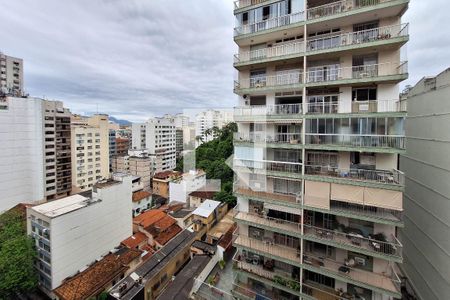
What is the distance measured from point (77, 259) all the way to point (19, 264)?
3653 millimetres

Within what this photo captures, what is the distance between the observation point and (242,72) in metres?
12.0

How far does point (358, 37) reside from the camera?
940 cm

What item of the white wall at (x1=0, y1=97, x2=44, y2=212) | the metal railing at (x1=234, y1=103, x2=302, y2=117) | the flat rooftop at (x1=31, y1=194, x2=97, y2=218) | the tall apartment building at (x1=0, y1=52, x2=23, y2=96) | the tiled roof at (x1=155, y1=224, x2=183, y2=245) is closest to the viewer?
the metal railing at (x1=234, y1=103, x2=302, y2=117)

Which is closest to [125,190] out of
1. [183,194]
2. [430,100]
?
[183,194]

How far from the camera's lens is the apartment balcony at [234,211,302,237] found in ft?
33.0

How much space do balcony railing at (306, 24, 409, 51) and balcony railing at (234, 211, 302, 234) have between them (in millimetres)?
8415

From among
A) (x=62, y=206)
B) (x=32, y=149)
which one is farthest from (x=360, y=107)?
(x=32, y=149)

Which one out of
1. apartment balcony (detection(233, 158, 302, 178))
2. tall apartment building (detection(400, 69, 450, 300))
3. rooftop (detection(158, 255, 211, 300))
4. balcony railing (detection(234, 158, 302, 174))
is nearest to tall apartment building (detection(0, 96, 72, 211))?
rooftop (detection(158, 255, 211, 300))

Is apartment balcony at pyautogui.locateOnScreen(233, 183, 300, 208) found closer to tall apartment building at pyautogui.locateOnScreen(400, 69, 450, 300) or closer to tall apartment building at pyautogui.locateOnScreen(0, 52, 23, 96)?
tall apartment building at pyautogui.locateOnScreen(400, 69, 450, 300)

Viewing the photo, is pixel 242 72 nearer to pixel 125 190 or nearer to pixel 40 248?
pixel 125 190

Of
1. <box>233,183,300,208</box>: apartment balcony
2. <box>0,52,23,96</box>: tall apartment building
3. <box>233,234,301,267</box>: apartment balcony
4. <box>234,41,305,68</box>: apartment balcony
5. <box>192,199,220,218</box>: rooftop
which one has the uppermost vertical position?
<box>0,52,23,96</box>: tall apartment building

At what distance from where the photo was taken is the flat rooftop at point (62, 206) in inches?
667

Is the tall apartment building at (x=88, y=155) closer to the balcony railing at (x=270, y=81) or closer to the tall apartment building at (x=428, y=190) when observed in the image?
the balcony railing at (x=270, y=81)

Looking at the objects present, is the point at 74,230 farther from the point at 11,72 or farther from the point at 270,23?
the point at 11,72
